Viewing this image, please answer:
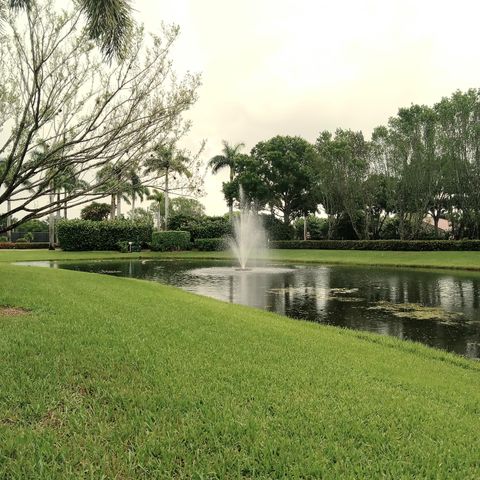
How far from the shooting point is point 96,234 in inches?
1816

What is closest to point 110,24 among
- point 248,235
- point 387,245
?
point 387,245

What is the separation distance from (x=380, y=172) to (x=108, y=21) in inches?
1483

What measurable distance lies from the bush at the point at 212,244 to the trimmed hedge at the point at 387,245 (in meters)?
5.13

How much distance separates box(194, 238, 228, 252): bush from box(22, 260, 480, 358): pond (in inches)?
797

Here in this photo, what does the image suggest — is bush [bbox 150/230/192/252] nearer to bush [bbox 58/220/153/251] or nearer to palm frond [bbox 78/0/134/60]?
bush [bbox 58/220/153/251]

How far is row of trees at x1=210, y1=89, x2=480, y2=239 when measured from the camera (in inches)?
1467

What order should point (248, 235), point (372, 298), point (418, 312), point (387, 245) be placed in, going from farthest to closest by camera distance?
1. point (248, 235)
2. point (387, 245)
3. point (372, 298)
4. point (418, 312)

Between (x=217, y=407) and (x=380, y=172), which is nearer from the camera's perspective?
(x=217, y=407)

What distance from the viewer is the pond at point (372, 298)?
10.6 meters

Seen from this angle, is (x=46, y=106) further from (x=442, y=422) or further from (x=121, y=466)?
(x=442, y=422)

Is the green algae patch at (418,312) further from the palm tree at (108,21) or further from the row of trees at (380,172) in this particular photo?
the row of trees at (380,172)

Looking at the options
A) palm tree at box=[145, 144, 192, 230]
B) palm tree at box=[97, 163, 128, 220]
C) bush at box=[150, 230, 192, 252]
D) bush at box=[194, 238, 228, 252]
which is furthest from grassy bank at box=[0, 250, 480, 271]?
palm tree at box=[97, 163, 128, 220]

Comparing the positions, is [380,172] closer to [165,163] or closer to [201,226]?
[201,226]

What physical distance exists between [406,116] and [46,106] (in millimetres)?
39157
